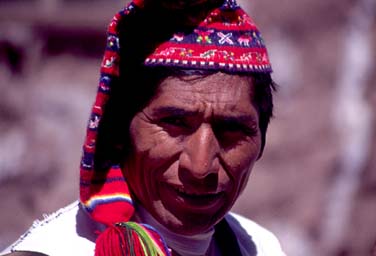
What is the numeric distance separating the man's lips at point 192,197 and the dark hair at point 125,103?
0.82 ft

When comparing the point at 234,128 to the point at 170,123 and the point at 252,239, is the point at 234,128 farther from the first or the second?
the point at 252,239

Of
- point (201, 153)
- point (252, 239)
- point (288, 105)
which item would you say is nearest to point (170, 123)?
point (201, 153)

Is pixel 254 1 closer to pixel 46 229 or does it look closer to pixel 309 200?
pixel 309 200

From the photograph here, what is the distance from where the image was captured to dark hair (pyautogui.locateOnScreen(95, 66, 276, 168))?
8.21 feet

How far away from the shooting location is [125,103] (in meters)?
2.59

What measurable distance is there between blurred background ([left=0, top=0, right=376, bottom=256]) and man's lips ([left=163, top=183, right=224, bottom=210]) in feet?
13.8

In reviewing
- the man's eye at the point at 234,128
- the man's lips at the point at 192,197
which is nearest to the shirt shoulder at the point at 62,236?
the man's lips at the point at 192,197

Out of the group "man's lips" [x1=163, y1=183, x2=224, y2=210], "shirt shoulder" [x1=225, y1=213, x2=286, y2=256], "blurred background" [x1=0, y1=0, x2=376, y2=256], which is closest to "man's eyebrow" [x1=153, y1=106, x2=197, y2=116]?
"man's lips" [x1=163, y1=183, x2=224, y2=210]

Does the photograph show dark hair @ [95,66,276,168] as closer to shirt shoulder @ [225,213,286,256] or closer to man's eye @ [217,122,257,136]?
man's eye @ [217,122,257,136]

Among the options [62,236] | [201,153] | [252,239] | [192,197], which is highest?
[201,153]

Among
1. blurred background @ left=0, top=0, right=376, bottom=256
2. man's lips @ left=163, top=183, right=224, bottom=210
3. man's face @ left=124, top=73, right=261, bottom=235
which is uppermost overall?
man's face @ left=124, top=73, right=261, bottom=235

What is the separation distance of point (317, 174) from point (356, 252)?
87 centimetres

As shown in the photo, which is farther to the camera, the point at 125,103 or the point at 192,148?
the point at 125,103

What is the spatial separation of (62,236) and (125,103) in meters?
0.54
